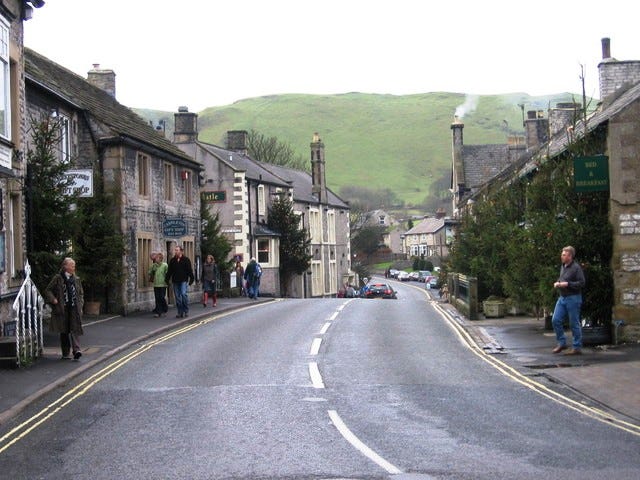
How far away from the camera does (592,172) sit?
1709 cm

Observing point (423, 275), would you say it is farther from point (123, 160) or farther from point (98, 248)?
point (98, 248)

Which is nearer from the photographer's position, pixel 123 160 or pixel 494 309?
pixel 494 309

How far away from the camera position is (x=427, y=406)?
1107cm

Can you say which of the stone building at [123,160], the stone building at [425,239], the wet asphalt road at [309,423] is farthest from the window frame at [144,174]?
the stone building at [425,239]

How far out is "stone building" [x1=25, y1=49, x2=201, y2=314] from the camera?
2603 cm

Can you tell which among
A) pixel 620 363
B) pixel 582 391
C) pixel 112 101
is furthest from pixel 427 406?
pixel 112 101

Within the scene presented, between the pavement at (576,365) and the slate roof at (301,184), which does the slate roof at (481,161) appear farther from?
the pavement at (576,365)

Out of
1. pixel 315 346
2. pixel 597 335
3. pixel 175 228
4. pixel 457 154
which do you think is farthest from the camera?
pixel 457 154

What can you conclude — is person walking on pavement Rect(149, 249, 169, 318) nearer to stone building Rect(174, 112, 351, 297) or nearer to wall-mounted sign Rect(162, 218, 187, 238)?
wall-mounted sign Rect(162, 218, 187, 238)

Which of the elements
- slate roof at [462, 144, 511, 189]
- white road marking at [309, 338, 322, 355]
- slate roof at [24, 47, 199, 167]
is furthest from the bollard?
slate roof at [462, 144, 511, 189]

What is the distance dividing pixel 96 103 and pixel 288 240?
30303mm

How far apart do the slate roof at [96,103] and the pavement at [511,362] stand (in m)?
6.35

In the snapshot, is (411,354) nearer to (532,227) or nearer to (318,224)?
(532,227)

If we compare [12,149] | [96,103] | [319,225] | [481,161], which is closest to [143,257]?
[96,103]
